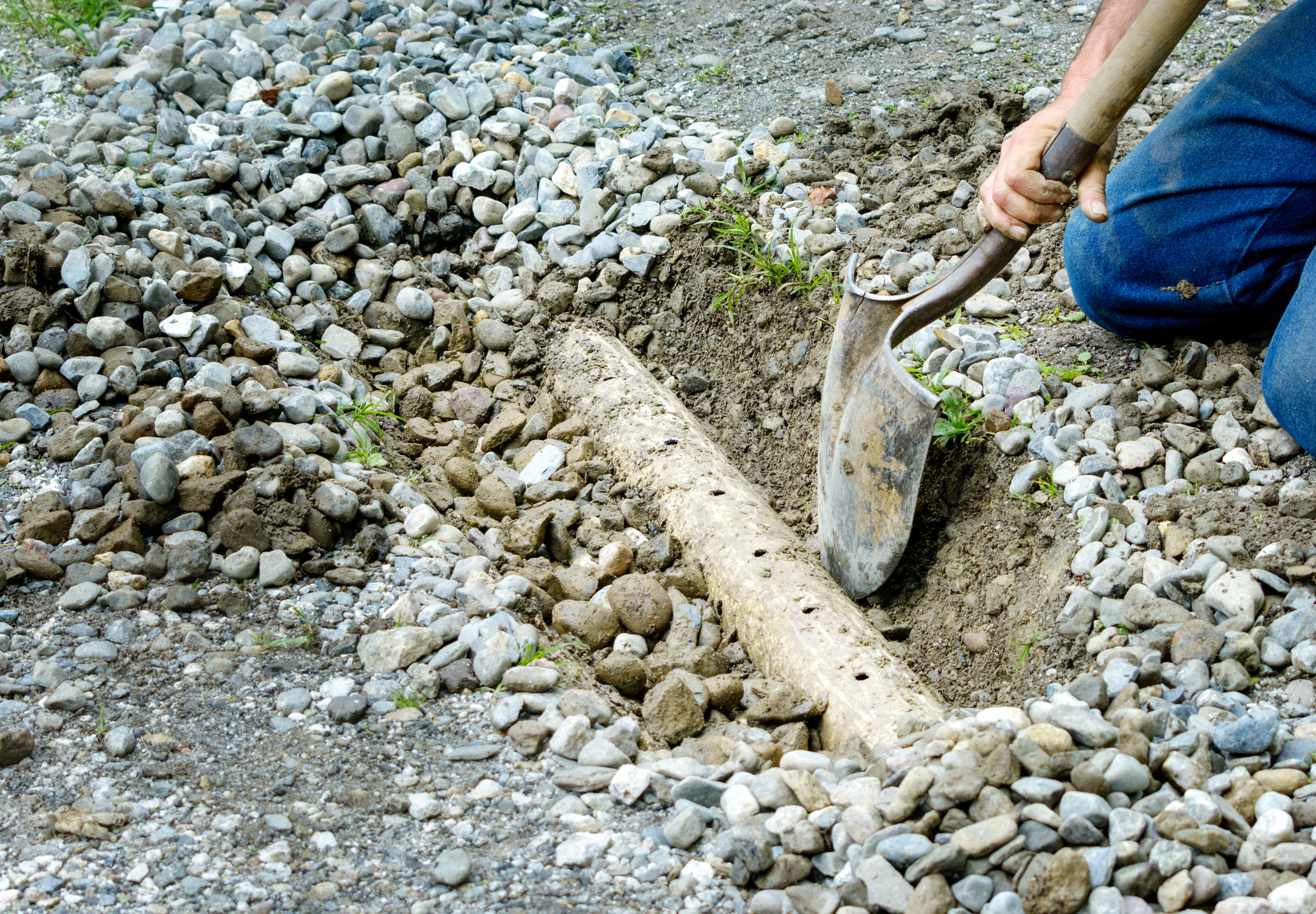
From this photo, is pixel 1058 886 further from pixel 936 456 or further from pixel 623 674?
pixel 936 456

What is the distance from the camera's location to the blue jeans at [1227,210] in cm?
212

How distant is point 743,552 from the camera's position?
236cm

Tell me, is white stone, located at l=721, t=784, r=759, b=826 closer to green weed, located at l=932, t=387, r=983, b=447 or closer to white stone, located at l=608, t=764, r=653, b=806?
white stone, located at l=608, t=764, r=653, b=806

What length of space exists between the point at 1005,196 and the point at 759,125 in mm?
1558

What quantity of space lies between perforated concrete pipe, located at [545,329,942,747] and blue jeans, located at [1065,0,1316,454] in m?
0.91

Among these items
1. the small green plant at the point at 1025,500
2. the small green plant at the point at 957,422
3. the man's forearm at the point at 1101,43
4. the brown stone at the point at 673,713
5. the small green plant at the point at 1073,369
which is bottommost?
the brown stone at the point at 673,713

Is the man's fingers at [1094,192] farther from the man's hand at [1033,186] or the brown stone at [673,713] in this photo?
the brown stone at [673,713]

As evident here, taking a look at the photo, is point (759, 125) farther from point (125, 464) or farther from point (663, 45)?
point (125, 464)

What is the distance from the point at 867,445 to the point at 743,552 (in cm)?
38

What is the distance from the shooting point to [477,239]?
11.1ft

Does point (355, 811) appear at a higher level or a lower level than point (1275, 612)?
lower

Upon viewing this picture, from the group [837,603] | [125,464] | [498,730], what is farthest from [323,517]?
[837,603]

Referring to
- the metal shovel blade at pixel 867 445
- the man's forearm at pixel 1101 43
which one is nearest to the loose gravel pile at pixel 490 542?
the metal shovel blade at pixel 867 445

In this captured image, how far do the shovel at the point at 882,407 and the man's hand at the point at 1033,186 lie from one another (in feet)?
0.10
